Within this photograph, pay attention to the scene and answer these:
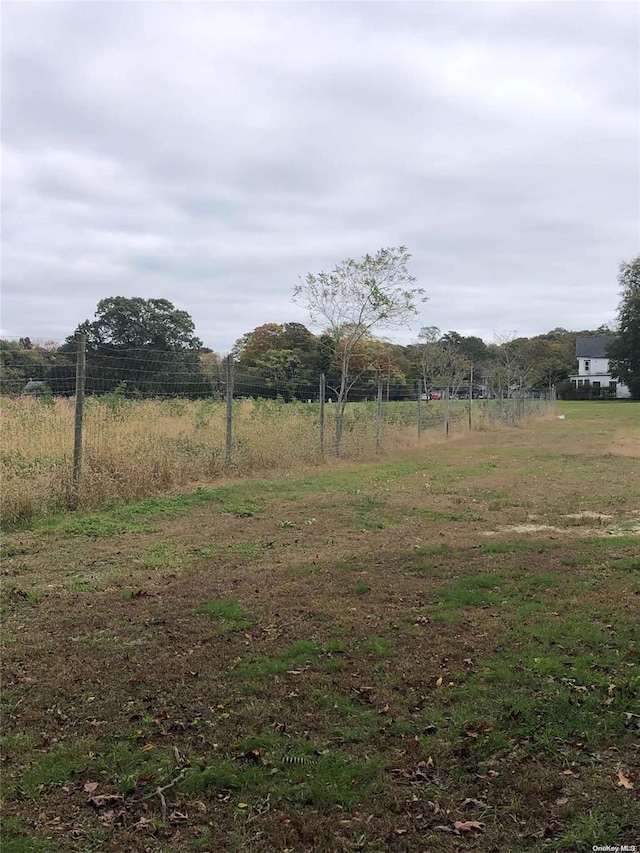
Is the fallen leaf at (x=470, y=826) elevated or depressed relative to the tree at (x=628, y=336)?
depressed

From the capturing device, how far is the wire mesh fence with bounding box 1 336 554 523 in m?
7.23

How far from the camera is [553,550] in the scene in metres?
5.51

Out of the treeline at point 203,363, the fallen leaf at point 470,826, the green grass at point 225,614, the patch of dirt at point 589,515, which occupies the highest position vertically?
the treeline at point 203,363

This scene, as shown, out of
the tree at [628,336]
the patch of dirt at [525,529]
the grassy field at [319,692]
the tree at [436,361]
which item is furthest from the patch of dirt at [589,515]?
the tree at [628,336]

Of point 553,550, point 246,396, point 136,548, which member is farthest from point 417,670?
point 246,396

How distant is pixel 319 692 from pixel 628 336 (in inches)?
2134

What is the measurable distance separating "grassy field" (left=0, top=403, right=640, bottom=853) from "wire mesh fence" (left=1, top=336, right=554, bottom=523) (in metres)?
1.15

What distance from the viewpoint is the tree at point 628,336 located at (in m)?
49.9

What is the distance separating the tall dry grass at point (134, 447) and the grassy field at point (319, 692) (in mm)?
953

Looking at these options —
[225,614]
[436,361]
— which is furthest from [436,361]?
[225,614]

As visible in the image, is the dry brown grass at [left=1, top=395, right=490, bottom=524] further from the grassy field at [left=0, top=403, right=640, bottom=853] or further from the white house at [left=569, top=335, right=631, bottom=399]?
the white house at [left=569, top=335, right=631, bottom=399]

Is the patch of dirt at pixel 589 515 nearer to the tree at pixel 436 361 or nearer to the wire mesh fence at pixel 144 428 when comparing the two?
the wire mesh fence at pixel 144 428

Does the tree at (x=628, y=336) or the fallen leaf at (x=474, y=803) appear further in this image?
the tree at (x=628, y=336)

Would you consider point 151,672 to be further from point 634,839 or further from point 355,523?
point 355,523
